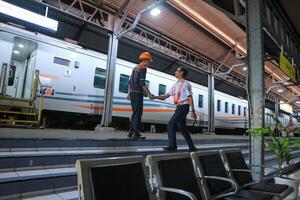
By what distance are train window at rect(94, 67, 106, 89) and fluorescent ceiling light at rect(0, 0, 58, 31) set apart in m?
1.85

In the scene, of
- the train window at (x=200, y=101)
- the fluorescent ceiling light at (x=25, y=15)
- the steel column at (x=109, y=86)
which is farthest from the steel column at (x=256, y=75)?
the train window at (x=200, y=101)

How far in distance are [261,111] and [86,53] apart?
5.34 metres

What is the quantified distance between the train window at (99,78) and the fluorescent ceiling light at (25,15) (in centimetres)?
185

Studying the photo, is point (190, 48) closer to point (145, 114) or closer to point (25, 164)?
point (145, 114)

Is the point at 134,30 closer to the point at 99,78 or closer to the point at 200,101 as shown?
the point at 99,78

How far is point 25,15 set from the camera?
584 centimetres

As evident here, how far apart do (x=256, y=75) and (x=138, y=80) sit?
1.90 meters

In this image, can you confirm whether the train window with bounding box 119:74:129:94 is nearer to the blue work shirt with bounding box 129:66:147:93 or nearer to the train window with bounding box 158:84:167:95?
the train window with bounding box 158:84:167:95

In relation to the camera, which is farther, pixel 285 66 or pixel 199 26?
pixel 199 26

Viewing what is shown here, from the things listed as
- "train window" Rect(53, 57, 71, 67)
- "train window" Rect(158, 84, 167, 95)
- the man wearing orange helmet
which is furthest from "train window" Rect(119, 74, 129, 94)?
the man wearing orange helmet

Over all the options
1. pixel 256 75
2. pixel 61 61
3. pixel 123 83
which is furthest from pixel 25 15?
pixel 256 75

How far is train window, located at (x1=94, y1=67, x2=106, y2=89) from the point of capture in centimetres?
752

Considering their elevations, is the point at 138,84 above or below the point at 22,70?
below

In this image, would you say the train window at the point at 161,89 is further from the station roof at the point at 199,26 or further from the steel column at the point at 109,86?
the steel column at the point at 109,86
